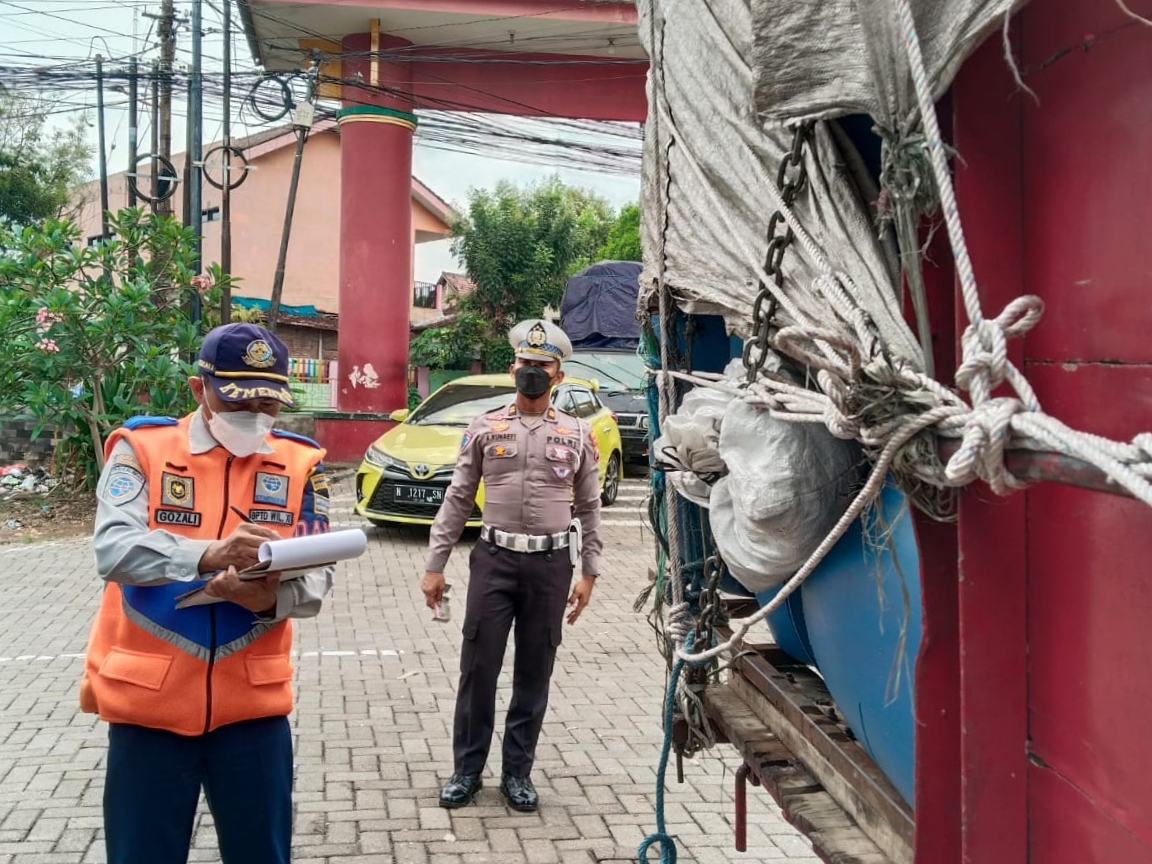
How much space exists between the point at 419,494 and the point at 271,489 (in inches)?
273

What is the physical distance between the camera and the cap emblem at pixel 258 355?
2576mm

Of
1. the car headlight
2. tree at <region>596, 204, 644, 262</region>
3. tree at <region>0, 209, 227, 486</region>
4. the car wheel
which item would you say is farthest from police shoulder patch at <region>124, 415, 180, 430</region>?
tree at <region>596, 204, 644, 262</region>

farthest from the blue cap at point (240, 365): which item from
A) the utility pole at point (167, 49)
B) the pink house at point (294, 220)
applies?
the pink house at point (294, 220)

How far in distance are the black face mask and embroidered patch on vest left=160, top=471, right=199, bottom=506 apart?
1.88 m

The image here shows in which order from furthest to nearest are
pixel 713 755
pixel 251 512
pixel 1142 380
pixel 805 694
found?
1. pixel 713 755
2. pixel 251 512
3. pixel 805 694
4. pixel 1142 380

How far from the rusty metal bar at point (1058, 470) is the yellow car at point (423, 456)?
7.74 meters

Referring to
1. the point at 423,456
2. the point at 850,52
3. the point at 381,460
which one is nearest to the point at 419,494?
the point at 423,456

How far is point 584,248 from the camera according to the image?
25.7 metres

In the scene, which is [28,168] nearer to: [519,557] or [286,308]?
[286,308]

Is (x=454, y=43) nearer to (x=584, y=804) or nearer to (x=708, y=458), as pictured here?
(x=584, y=804)

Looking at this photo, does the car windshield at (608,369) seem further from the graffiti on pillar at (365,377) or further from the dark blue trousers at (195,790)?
the dark blue trousers at (195,790)

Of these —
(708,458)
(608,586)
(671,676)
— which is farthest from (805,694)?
(608,586)

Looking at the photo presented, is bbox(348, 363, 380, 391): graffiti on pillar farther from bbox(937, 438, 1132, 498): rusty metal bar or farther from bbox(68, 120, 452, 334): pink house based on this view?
bbox(937, 438, 1132, 498): rusty metal bar

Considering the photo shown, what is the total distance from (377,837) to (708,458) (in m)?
2.43
